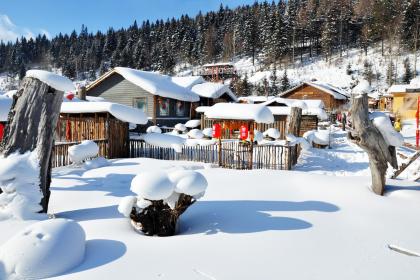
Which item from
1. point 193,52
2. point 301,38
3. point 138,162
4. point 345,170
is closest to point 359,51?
point 301,38

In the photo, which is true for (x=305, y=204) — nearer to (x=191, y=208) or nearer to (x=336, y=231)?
(x=336, y=231)

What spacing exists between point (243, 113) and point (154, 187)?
14.9m

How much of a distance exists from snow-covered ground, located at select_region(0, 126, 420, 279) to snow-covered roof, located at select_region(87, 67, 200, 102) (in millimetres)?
18316

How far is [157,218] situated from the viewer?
5148 mm

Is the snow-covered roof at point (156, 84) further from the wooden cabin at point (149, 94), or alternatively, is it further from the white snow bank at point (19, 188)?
the white snow bank at point (19, 188)

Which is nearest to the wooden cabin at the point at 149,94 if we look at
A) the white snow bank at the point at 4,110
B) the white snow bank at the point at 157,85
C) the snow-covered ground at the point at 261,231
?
the white snow bank at the point at 157,85

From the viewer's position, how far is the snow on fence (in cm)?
1352

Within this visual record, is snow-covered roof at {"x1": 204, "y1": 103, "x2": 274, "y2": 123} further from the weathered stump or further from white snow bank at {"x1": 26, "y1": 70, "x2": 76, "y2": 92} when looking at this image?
the weathered stump

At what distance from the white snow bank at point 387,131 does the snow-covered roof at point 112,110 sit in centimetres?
672

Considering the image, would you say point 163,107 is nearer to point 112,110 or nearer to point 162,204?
point 112,110

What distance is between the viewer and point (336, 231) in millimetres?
4914

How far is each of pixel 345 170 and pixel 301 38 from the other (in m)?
72.2

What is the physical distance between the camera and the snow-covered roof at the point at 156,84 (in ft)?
85.5

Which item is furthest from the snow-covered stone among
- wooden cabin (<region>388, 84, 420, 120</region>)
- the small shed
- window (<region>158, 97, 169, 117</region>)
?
wooden cabin (<region>388, 84, 420, 120</region>)
